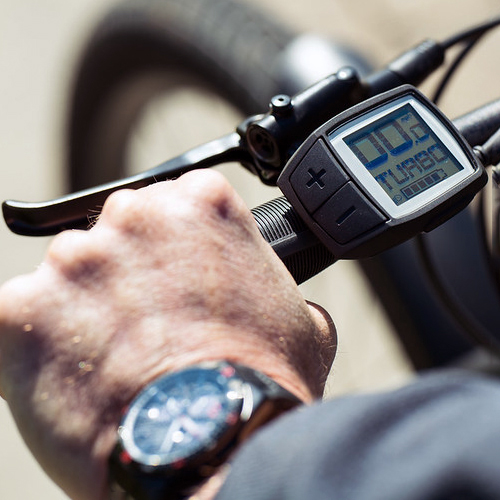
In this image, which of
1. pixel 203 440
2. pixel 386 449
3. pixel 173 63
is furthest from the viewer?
pixel 173 63

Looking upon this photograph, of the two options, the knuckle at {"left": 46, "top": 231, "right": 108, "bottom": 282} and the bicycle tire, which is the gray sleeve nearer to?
the knuckle at {"left": 46, "top": 231, "right": 108, "bottom": 282}

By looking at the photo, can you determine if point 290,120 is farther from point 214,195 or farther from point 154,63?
point 154,63

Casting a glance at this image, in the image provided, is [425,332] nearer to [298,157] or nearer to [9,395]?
[298,157]

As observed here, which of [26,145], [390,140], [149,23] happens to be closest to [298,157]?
[390,140]

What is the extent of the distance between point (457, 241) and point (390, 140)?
2.53 feet

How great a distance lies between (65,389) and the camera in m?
0.70

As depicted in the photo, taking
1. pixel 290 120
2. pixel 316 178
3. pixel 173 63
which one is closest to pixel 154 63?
pixel 173 63

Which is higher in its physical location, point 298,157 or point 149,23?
point 298,157

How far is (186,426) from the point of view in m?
0.68

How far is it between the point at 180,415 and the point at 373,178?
31cm

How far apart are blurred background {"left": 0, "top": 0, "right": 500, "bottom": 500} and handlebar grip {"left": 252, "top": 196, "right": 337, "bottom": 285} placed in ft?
3.67

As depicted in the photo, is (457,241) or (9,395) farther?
(457,241)

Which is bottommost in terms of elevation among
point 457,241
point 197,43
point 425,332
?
point 425,332

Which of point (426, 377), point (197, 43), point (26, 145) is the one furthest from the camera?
point (26, 145)
